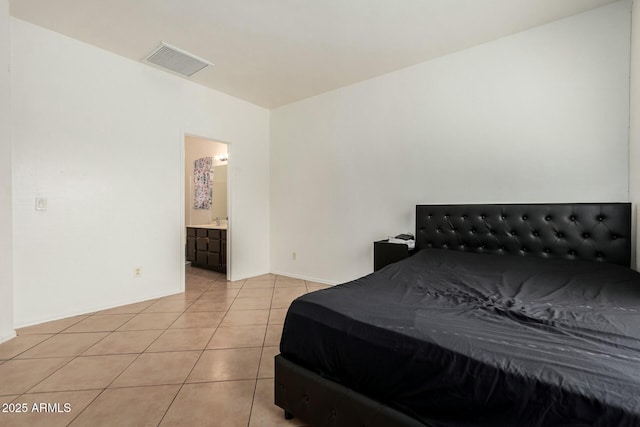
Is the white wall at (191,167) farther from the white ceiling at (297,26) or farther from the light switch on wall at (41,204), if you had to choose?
the light switch on wall at (41,204)

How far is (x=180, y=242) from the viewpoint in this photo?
12.1 feet

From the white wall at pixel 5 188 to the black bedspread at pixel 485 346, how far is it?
2.49 meters

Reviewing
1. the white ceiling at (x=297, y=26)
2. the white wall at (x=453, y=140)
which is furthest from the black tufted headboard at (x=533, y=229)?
the white ceiling at (x=297, y=26)

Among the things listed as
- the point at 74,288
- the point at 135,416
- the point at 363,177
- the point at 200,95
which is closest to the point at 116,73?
the point at 200,95

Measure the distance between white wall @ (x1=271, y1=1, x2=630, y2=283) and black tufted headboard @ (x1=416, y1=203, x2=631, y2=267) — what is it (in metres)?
0.17

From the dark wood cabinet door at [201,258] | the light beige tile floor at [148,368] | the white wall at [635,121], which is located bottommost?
the light beige tile floor at [148,368]

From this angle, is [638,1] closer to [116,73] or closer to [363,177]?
[363,177]

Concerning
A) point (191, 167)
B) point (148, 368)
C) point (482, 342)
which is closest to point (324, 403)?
point (482, 342)

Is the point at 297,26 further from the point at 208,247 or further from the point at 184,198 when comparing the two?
the point at 208,247

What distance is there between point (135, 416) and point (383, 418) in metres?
1.31

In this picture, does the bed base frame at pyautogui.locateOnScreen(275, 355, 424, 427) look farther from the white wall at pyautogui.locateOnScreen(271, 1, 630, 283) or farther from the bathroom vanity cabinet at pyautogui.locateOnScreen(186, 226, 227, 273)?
the bathroom vanity cabinet at pyautogui.locateOnScreen(186, 226, 227, 273)

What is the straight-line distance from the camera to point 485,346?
1005 mm

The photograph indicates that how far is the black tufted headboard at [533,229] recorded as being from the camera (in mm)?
2162

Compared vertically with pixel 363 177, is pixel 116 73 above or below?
above
